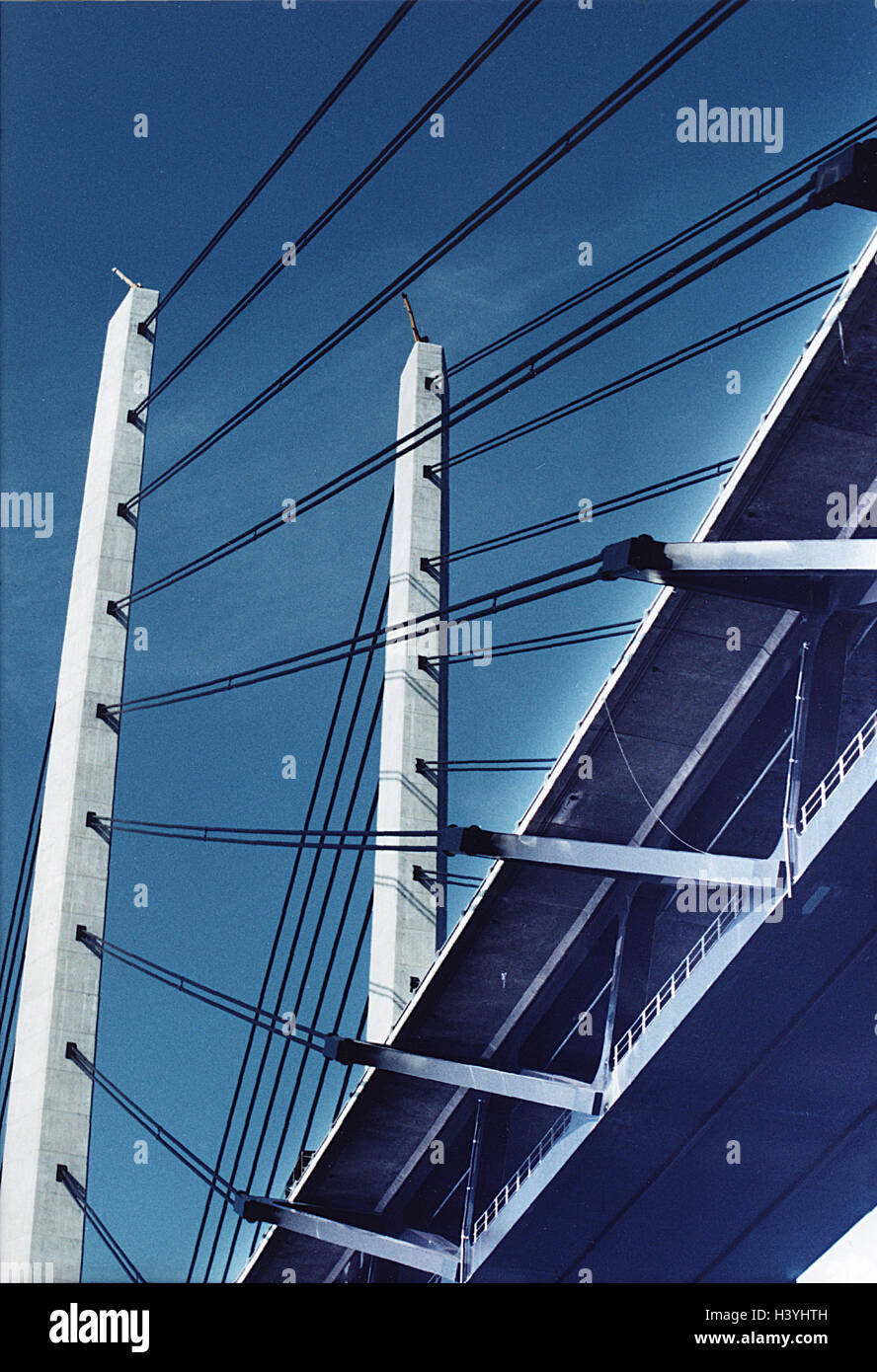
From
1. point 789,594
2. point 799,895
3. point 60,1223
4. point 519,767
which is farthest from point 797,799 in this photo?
point 60,1223

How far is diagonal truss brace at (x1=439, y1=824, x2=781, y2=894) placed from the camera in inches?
827

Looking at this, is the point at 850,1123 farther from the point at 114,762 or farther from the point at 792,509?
the point at 114,762

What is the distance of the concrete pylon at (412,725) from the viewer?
101 ft

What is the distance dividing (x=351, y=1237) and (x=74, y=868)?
812cm

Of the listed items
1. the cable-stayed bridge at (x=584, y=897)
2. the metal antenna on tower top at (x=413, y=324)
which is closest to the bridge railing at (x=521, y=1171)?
the cable-stayed bridge at (x=584, y=897)

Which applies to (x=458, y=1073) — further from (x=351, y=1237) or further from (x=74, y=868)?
(x=74, y=868)

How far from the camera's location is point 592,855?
22.9 metres

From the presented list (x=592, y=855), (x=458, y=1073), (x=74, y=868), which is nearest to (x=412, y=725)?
(x=74, y=868)

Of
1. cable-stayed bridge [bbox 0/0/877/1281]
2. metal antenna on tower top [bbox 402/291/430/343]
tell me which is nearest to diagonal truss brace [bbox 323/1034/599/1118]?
cable-stayed bridge [bbox 0/0/877/1281]

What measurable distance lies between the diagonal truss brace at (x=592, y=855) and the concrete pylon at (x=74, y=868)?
7.35 metres

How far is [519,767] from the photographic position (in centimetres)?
2975

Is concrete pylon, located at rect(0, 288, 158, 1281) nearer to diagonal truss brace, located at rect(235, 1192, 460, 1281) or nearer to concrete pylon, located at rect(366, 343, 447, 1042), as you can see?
diagonal truss brace, located at rect(235, 1192, 460, 1281)
